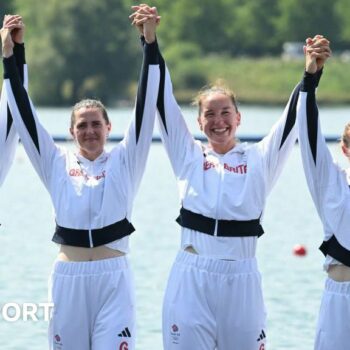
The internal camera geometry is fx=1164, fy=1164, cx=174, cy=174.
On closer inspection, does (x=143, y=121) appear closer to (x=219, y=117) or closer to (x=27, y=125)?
(x=219, y=117)

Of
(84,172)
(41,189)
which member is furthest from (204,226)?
(41,189)

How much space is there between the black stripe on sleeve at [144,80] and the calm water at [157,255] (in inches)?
145

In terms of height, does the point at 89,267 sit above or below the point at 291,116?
below

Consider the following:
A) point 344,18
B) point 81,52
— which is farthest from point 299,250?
point 344,18

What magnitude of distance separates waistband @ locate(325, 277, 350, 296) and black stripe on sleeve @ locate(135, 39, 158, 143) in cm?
120

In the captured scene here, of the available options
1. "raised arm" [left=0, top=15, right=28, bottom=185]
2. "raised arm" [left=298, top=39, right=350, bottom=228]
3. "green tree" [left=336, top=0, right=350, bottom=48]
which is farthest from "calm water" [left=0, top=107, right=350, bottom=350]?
"green tree" [left=336, top=0, right=350, bottom=48]

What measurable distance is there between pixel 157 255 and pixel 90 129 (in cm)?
842

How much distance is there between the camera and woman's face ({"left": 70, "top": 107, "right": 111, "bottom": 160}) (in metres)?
5.80

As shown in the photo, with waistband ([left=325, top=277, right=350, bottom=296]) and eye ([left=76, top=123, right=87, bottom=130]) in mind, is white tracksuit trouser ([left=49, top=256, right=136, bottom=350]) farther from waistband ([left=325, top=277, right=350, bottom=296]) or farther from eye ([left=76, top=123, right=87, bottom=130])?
waistband ([left=325, top=277, right=350, bottom=296])

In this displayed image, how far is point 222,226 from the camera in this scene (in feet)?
18.4

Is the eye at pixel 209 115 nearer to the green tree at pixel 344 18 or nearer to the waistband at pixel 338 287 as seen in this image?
the waistband at pixel 338 287

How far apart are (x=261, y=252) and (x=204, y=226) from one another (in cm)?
886

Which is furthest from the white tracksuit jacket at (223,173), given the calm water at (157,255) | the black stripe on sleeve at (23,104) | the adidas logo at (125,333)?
Answer: the calm water at (157,255)

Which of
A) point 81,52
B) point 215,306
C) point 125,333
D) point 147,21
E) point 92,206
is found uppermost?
point 81,52
